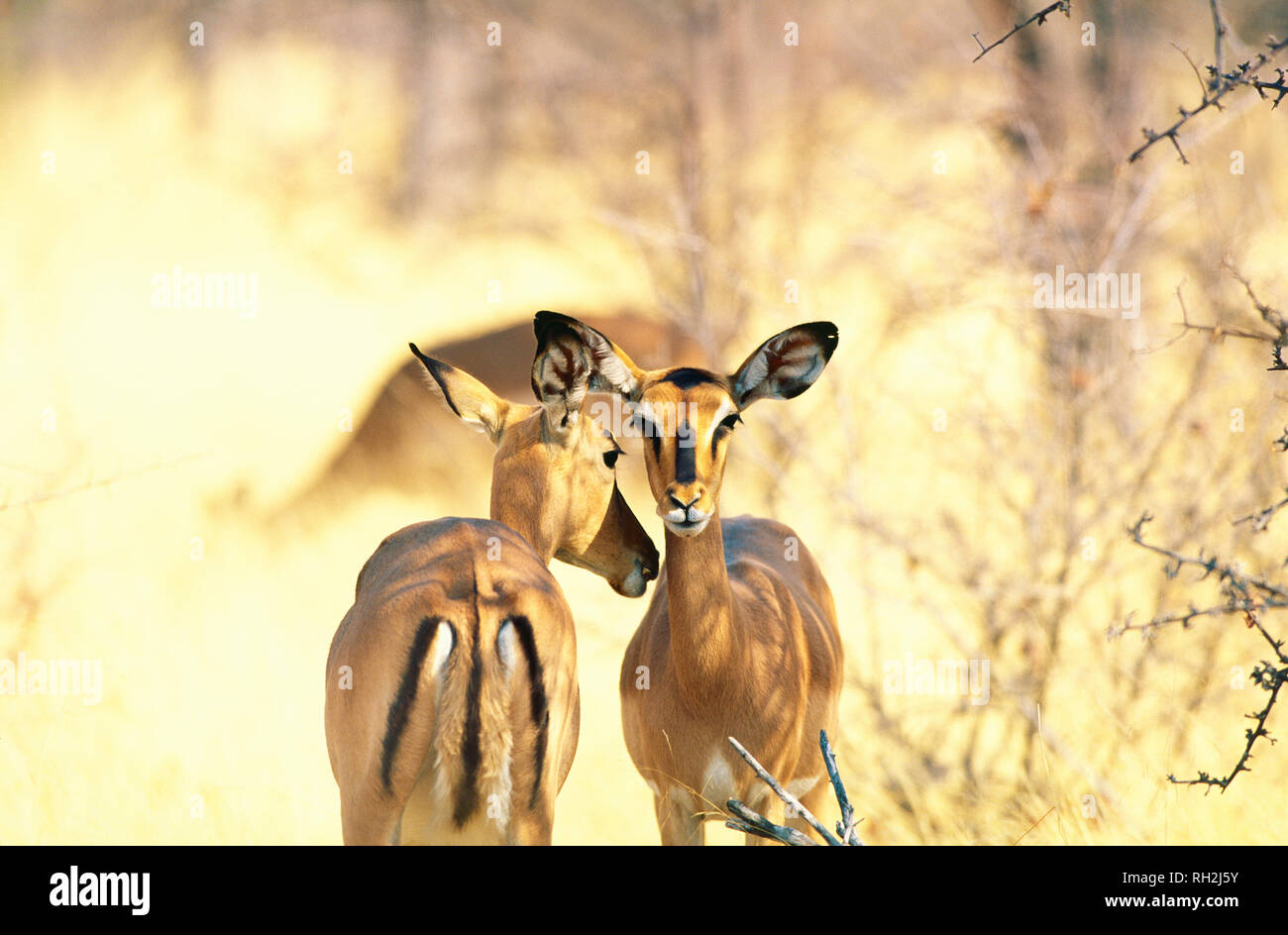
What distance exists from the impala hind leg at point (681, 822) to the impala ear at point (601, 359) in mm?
1435

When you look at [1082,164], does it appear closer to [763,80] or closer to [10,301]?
[763,80]

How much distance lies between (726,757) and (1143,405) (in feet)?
15.8

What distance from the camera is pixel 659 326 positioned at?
27.5 ft

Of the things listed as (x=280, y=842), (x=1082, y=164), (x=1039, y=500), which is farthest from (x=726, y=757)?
(x=1082, y=164)

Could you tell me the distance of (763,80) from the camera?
834 cm

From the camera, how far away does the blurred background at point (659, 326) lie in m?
7.71

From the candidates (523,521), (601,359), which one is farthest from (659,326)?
(601,359)

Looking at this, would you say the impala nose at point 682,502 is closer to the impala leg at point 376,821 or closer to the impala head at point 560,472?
the impala head at point 560,472

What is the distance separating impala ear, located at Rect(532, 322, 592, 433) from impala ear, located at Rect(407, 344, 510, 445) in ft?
1.38

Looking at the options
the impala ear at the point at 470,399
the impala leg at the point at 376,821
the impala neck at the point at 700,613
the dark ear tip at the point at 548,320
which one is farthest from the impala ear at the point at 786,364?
the impala leg at the point at 376,821

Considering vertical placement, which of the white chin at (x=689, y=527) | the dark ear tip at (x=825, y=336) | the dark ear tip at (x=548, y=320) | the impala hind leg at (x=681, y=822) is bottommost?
the impala hind leg at (x=681, y=822)

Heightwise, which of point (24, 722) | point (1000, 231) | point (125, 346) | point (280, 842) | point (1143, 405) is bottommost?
point (280, 842)

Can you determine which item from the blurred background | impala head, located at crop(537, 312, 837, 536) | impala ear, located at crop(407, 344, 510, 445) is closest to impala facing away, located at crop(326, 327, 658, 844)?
impala head, located at crop(537, 312, 837, 536)

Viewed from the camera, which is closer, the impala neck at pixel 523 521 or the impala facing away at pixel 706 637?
the impala facing away at pixel 706 637
